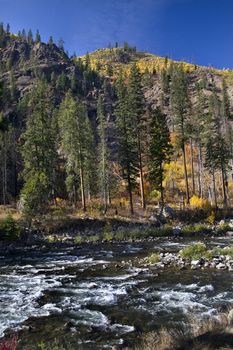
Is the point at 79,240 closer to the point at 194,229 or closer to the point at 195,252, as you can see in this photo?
the point at 194,229

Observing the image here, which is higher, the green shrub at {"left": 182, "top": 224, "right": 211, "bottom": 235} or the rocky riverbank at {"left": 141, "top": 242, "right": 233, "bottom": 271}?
the green shrub at {"left": 182, "top": 224, "right": 211, "bottom": 235}

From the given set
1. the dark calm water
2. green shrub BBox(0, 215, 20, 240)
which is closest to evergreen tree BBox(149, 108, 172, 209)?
green shrub BBox(0, 215, 20, 240)

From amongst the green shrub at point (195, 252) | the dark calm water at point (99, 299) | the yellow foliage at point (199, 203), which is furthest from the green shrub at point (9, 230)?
the yellow foliage at point (199, 203)

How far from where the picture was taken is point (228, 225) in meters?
39.1

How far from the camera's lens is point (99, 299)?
598 inches

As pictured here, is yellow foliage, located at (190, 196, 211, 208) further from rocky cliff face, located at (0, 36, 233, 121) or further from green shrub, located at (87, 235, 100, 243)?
rocky cliff face, located at (0, 36, 233, 121)

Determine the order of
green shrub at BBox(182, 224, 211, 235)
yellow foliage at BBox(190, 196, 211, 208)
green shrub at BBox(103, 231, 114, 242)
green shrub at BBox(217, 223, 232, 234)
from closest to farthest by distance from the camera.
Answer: green shrub at BBox(103, 231, 114, 242)
green shrub at BBox(182, 224, 211, 235)
green shrub at BBox(217, 223, 232, 234)
yellow foliage at BBox(190, 196, 211, 208)

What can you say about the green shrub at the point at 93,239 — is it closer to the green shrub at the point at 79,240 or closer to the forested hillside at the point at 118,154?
the green shrub at the point at 79,240

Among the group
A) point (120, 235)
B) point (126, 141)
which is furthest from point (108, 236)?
point (126, 141)

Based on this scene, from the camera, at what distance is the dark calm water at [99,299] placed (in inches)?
461

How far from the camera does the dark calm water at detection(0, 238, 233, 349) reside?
1171 centimetres

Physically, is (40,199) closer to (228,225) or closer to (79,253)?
(79,253)

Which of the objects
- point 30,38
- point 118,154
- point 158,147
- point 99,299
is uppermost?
point 30,38

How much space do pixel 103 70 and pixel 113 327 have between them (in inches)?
7576
